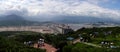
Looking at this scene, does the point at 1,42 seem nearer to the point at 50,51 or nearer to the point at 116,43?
the point at 50,51

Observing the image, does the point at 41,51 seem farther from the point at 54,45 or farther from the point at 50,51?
the point at 54,45

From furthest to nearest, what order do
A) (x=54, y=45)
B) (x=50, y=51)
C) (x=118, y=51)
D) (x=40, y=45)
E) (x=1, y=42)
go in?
1. (x=54, y=45)
2. (x=40, y=45)
3. (x=50, y=51)
4. (x=1, y=42)
5. (x=118, y=51)

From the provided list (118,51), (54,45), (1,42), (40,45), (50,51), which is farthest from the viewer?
(54,45)

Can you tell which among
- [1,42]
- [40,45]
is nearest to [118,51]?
[1,42]

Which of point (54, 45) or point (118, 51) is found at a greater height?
point (118, 51)

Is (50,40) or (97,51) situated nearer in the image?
(97,51)

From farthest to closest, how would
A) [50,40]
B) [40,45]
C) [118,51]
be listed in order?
[50,40] → [40,45] → [118,51]

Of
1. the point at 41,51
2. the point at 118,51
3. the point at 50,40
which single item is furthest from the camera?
the point at 50,40

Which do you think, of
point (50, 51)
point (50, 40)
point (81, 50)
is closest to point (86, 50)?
point (81, 50)

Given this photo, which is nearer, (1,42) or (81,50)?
(81,50)
